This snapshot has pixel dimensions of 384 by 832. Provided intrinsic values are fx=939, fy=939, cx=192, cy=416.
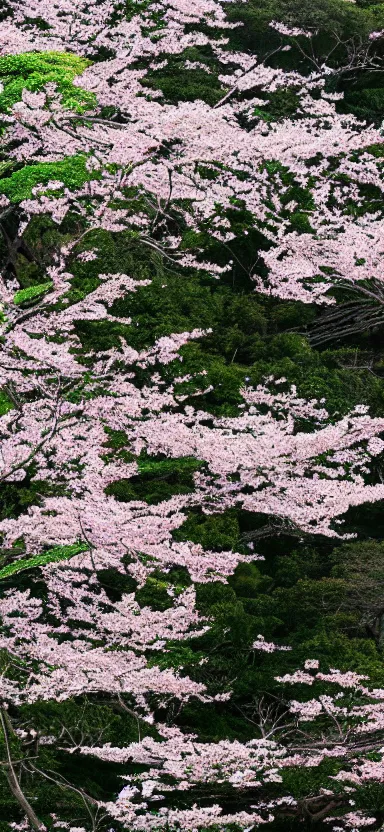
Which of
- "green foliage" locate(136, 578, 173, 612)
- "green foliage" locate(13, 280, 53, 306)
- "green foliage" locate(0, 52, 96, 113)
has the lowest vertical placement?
"green foliage" locate(136, 578, 173, 612)

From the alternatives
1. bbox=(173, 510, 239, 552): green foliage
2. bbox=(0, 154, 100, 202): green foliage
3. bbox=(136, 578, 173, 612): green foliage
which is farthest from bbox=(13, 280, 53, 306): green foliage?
bbox=(136, 578, 173, 612): green foliage

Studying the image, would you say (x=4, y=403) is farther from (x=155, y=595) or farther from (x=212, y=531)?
(x=155, y=595)

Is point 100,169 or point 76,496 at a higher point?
point 100,169

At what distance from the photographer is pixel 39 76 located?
8.15 meters

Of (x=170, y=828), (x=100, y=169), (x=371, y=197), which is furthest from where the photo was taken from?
(x=371, y=197)

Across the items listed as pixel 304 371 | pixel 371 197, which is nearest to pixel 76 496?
pixel 304 371

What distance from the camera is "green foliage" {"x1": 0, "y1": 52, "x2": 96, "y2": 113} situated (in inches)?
321

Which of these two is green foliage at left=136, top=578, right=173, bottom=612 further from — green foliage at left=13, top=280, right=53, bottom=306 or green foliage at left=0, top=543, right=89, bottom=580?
green foliage at left=13, top=280, right=53, bottom=306

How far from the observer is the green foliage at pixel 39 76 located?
815 centimetres

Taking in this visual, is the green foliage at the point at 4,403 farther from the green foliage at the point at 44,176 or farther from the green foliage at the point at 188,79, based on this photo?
the green foliage at the point at 188,79

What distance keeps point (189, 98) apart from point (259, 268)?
89.0 inches

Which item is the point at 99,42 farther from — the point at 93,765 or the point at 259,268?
the point at 93,765

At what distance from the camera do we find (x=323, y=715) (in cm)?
787

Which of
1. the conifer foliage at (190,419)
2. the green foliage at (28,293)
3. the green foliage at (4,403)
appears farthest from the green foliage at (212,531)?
the green foliage at (28,293)
